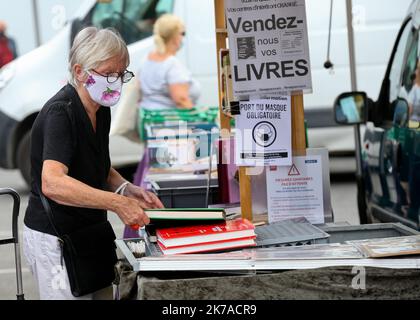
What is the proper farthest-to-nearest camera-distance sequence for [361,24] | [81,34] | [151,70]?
1. [361,24]
2. [151,70]
3. [81,34]

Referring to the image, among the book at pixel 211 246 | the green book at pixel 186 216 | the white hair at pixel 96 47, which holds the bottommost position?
the book at pixel 211 246

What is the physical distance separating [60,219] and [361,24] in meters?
7.51

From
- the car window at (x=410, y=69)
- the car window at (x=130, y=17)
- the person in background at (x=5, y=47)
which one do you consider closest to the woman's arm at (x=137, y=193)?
the car window at (x=410, y=69)

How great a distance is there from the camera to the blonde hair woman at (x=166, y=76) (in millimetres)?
9211

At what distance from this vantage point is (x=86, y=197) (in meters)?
3.28

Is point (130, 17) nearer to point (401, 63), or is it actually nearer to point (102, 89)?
point (401, 63)

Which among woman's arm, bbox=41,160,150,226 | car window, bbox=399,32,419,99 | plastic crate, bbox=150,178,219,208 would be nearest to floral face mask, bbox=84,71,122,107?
woman's arm, bbox=41,160,150,226

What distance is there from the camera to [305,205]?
4000mm

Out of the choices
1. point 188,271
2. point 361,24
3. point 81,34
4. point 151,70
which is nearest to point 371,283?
point 188,271

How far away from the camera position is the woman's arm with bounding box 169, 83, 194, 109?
30.0 feet

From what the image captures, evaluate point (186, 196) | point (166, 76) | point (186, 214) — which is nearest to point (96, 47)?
point (186, 214)

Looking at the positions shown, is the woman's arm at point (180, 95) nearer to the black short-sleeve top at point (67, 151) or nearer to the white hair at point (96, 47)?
the black short-sleeve top at point (67, 151)

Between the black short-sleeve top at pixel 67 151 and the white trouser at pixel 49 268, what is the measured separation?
4 centimetres
